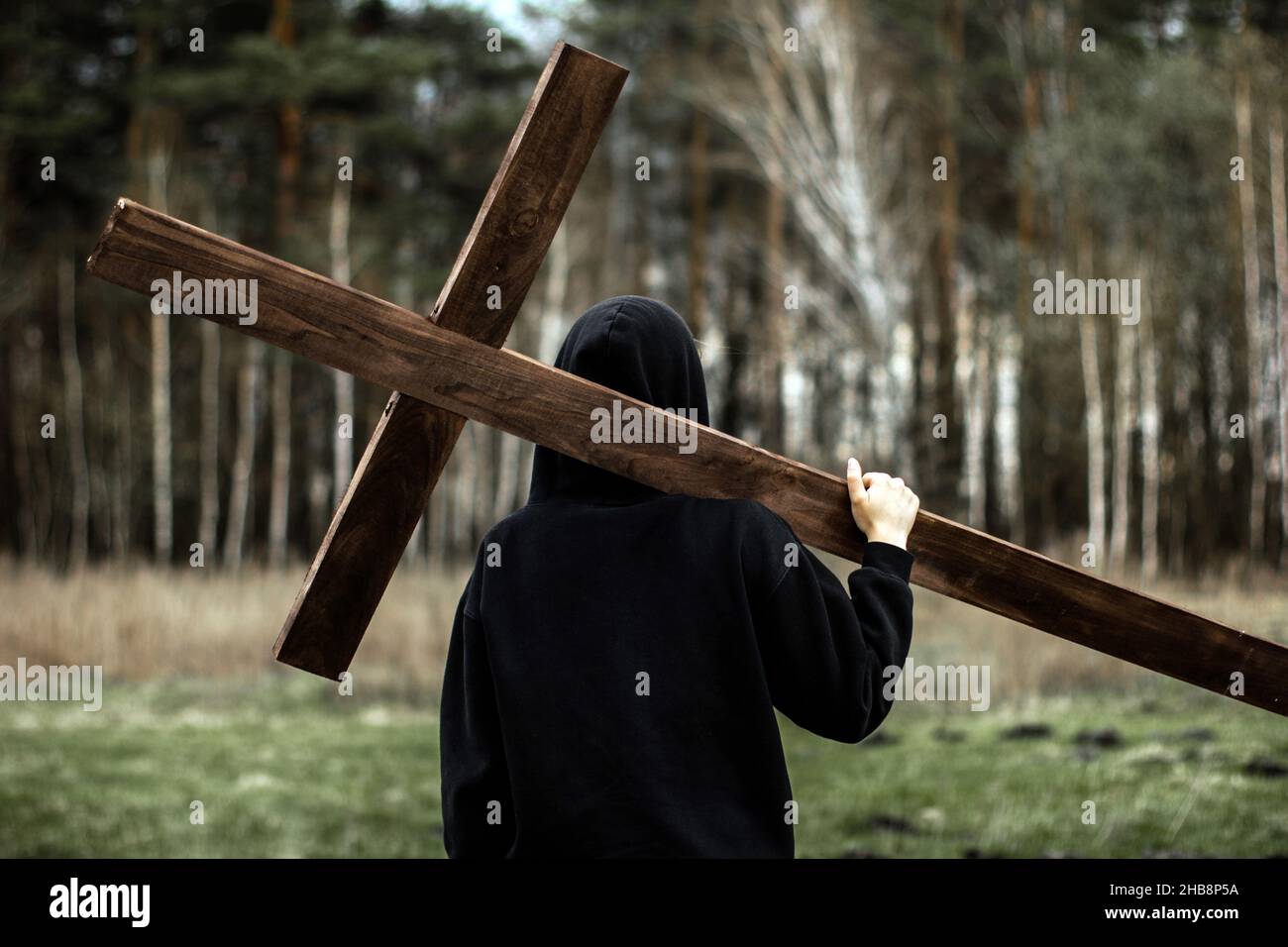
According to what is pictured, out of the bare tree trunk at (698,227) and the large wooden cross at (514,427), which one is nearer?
the large wooden cross at (514,427)

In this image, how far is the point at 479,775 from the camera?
6.41ft

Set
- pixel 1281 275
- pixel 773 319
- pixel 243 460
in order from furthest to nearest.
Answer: pixel 773 319
pixel 243 460
pixel 1281 275

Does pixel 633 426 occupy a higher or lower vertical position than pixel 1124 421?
lower

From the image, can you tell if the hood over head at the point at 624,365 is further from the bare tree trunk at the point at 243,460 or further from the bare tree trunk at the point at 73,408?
the bare tree trunk at the point at 73,408

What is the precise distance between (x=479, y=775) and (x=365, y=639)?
328 inches

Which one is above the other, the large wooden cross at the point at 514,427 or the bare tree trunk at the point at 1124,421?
the bare tree trunk at the point at 1124,421

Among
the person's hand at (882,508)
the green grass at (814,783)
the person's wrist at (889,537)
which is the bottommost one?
the green grass at (814,783)

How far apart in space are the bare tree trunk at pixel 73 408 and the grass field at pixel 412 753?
604 cm

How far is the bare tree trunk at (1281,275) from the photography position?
36.9 ft

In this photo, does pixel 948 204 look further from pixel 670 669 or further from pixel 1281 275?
pixel 670 669

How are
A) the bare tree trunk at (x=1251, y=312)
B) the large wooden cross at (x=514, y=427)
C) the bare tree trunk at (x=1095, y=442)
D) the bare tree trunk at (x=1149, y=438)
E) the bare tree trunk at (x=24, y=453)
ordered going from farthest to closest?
the bare tree trunk at (x=24, y=453), the bare tree trunk at (x=1095, y=442), the bare tree trunk at (x=1149, y=438), the bare tree trunk at (x=1251, y=312), the large wooden cross at (x=514, y=427)

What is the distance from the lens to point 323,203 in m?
16.7

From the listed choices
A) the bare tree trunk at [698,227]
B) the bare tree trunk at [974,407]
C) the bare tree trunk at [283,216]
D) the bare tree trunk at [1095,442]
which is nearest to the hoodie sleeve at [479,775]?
the bare tree trunk at [1095,442]

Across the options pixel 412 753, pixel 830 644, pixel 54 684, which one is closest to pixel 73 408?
pixel 54 684
